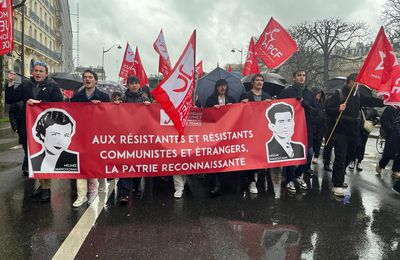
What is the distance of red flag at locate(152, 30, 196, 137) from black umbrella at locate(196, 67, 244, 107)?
296 centimetres

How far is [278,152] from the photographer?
206 inches

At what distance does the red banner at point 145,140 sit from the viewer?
4645 mm

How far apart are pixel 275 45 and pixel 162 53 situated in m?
2.97

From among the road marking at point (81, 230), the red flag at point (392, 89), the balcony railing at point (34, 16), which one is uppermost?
the balcony railing at point (34, 16)

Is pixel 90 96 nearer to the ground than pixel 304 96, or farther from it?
nearer to the ground

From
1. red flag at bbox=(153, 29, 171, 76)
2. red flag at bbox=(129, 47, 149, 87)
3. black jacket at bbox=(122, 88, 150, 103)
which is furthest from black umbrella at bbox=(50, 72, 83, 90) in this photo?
black jacket at bbox=(122, 88, 150, 103)

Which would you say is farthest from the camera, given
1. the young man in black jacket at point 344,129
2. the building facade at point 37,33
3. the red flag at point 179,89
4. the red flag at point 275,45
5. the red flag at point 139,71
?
the building facade at point 37,33

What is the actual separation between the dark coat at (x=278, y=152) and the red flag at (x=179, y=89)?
140 centimetres

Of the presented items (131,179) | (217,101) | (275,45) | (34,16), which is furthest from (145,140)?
(34,16)

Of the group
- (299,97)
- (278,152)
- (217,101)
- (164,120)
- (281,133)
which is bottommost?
(278,152)

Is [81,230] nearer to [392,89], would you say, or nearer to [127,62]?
[392,89]

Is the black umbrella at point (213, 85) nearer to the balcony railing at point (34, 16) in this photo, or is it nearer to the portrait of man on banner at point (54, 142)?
the portrait of man on banner at point (54, 142)

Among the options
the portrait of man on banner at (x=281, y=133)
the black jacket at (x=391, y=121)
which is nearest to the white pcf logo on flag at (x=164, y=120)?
the portrait of man on banner at (x=281, y=133)

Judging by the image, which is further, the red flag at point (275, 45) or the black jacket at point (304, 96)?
the red flag at point (275, 45)
